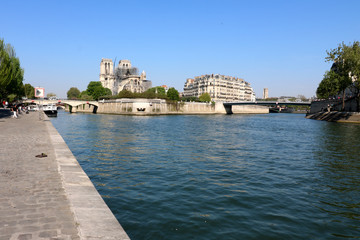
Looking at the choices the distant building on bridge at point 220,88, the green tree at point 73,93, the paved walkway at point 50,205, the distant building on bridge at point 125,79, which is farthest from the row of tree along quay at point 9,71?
the green tree at point 73,93

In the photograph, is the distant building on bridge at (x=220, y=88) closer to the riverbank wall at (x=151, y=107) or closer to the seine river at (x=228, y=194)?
the riverbank wall at (x=151, y=107)

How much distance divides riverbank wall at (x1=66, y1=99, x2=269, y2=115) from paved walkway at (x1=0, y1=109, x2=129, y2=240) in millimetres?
73777

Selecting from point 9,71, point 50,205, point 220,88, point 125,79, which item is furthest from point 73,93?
point 50,205

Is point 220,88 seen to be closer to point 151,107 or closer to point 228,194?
point 151,107

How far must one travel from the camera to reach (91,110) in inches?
4267

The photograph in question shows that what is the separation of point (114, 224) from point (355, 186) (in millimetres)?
9267

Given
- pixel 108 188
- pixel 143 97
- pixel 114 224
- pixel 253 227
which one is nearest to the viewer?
pixel 114 224

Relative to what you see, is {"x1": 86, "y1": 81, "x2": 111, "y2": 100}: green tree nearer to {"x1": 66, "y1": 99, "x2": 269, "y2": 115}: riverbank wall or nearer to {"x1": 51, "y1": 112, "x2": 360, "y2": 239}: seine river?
{"x1": 66, "y1": 99, "x2": 269, "y2": 115}: riverbank wall

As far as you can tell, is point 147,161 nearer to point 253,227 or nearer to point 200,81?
point 253,227

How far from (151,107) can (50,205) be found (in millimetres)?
81571

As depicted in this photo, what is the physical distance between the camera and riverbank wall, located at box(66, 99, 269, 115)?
279 feet

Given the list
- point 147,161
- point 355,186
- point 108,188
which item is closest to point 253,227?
point 108,188

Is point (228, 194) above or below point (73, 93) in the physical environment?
below

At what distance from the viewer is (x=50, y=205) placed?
562cm
